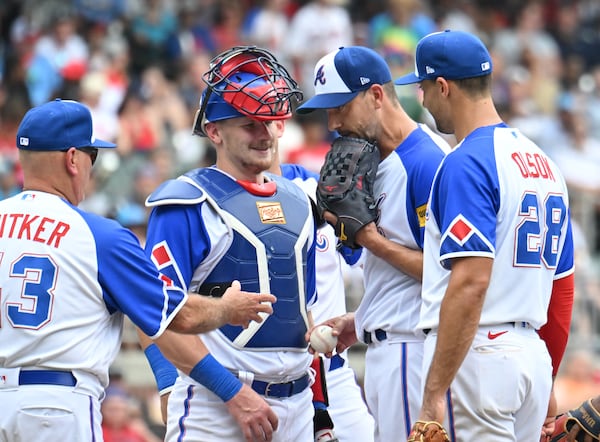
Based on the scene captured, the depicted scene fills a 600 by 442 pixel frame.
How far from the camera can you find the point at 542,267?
17.8 ft

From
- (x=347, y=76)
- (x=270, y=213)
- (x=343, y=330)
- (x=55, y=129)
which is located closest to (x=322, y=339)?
(x=343, y=330)

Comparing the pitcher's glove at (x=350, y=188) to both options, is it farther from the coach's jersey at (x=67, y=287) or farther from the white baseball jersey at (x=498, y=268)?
the coach's jersey at (x=67, y=287)

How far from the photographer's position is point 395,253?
5.70 metres

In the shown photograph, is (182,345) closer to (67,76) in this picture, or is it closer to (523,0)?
(67,76)

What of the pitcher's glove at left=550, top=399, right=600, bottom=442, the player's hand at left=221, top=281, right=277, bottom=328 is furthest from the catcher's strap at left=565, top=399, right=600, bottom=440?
the player's hand at left=221, top=281, right=277, bottom=328

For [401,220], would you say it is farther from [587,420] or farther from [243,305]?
[587,420]

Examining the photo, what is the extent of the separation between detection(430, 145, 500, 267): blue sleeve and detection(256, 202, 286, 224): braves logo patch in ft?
2.54

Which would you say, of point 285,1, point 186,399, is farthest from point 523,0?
point 186,399

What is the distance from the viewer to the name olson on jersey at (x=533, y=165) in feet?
17.6

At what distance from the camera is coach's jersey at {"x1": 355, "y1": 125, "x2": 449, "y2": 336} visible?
577 cm

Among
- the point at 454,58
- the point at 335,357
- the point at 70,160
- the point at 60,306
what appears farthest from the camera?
the point at 335,357

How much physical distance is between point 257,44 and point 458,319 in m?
10.7

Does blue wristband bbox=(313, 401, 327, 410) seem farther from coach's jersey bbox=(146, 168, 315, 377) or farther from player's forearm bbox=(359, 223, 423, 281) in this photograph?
player's forearm bbox=(359, 223, 423, 281)

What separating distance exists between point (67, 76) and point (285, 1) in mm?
3765
